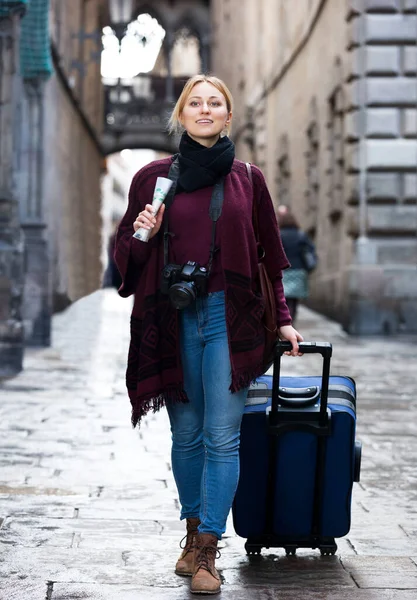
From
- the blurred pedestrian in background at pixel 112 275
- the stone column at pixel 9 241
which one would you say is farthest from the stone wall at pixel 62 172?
the blurred pedestrian in background at pixel 112 275

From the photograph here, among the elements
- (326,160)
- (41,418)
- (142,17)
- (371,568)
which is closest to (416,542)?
(371,568)

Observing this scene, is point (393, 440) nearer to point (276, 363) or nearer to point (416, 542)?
point (416, 542)

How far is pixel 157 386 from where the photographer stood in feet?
12.6

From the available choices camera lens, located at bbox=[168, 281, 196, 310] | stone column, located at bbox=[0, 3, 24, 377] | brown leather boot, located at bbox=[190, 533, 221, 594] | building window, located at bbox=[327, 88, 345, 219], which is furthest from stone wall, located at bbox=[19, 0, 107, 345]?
building window, located at bbox=[327, 88, 345, 219]

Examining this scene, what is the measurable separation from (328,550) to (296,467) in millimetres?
347

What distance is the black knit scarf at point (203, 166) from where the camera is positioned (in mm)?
3834

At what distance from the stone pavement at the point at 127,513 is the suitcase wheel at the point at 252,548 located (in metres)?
0.03

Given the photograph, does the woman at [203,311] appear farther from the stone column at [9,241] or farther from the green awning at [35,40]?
the green awning at [35,40]

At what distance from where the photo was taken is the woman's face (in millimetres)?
3891

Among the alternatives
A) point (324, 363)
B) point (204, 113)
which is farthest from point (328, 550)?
point (204, 113)

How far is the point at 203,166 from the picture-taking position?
3838mm

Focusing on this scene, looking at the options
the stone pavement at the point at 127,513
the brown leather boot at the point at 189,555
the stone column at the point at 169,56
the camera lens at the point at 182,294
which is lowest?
the stone pavement at the point at 127,513

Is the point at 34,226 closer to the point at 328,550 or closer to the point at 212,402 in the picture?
the point at 328,550

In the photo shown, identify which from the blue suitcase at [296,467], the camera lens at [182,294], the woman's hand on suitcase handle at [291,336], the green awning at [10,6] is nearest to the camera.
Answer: the camera lens at [182,294]
